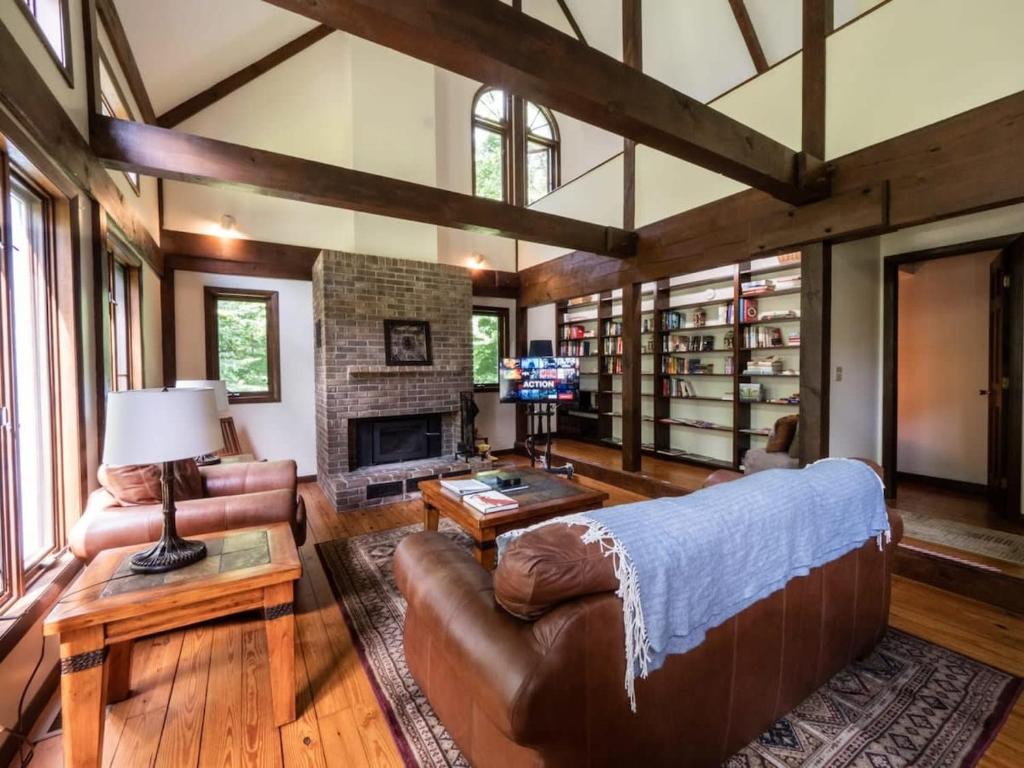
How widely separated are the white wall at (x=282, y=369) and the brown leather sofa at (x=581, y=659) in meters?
3.79

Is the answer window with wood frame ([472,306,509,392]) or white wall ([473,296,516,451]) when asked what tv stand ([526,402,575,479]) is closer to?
white wall ([473,296,516,451])

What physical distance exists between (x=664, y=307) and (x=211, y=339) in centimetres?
500

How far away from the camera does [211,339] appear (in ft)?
14.7

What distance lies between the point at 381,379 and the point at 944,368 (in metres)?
5.51

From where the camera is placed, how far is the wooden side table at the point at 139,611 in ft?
4.10

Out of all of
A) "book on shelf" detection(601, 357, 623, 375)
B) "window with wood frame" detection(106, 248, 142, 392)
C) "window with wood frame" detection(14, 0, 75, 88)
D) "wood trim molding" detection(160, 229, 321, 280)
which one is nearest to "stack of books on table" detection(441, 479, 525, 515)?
"window with wood frame" detection(106, 248, 142, 392)

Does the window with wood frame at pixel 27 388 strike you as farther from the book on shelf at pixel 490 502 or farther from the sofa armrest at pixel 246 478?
the book on shelf at pixel 490 502

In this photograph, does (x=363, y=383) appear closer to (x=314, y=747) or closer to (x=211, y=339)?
(x=211, y=339)

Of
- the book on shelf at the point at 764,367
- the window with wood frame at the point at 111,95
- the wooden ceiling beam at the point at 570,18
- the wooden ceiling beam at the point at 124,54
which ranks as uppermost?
the wooden ceiling beam at the point at 570,18

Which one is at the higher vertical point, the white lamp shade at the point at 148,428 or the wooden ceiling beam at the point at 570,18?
the wooden ceiling beam at the point at 570,18

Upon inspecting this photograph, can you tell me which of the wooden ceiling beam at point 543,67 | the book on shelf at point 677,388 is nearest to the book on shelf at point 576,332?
the book on shelf at point 677,388

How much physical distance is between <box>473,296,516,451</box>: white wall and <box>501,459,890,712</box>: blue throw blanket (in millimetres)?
4630

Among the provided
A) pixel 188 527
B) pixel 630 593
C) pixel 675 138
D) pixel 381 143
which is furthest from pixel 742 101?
pixel 188 527

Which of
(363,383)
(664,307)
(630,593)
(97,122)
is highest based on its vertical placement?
(97,122)
